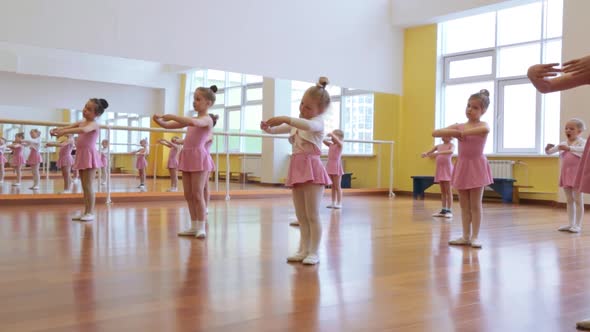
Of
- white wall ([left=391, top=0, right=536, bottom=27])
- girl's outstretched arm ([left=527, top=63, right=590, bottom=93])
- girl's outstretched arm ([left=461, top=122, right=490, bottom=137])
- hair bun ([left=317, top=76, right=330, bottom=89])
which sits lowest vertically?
girl's outstretched arm ([left=461, top=122, right=490, bottom=137])

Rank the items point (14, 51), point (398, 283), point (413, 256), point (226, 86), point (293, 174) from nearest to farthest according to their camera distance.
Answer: point (398, 283) < point (293, 174) < point (413, 256) < point (14, 51) < point (226, 86)

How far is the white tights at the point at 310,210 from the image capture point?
2.79 meters

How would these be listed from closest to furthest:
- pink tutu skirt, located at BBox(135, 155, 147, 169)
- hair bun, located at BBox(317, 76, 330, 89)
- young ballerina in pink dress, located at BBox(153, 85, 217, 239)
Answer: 1. hair bun, located at BBox(317, 76, 330, 89)
2. young ballerina in pink dress, located at BBox(153, 85, 217, 239)
3. pink tutu skirt, located at BBox(135, 155, 147, 169)

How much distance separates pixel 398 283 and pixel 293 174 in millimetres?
797

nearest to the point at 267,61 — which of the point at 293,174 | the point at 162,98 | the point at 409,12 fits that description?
the point at 409,12

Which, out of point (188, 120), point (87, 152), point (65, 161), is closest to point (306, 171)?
point (188, 120)

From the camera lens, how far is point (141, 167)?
9555 millimetres

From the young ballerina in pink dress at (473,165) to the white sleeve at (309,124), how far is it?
1.03m

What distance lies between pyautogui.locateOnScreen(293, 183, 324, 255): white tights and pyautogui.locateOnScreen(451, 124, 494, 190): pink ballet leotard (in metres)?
1.14

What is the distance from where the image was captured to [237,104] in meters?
13.2

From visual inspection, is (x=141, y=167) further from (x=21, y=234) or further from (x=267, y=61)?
(x=21, y=234)

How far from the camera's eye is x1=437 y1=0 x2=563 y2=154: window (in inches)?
304

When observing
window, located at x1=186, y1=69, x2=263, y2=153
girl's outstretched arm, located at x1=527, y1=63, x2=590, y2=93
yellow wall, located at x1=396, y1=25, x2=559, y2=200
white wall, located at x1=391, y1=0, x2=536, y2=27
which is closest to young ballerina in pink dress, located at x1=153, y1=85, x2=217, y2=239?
girl's outstretched arm, located at x1=527, y1=63, x2=590, y2=93

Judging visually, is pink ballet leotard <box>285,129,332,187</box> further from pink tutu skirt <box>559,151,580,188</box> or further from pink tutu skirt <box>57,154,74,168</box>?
pink tutu skirt <box>57,154,74,168</box>
